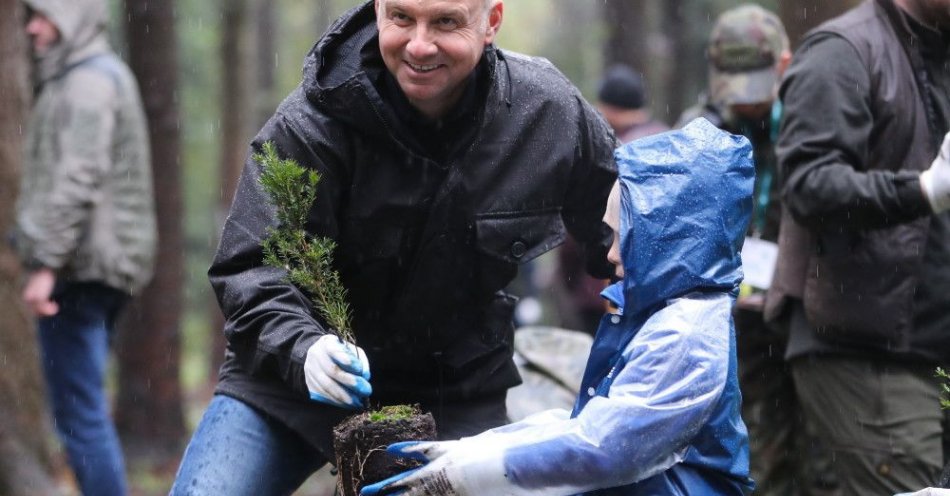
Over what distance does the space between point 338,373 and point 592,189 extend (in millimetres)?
1383

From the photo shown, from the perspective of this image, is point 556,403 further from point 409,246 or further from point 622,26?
A: point 622,26

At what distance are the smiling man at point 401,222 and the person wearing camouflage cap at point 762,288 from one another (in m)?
2.28

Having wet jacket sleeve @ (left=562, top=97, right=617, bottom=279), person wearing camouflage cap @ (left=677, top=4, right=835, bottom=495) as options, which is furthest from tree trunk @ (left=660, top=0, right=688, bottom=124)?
wet jacket sleeve @ (left=562, top=97, right=617, bottom=279)

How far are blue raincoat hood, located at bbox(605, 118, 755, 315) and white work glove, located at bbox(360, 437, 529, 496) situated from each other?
548 millimetres

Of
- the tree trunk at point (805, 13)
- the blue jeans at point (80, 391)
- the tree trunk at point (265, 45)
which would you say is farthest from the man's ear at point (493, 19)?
the tree trunk at point (265, 45)

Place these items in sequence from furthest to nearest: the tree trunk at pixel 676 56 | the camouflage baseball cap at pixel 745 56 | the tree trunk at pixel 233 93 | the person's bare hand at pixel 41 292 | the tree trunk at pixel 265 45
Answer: the tree trunk at pixel 265 45, the tree trunk at pixel 676 56, the tree trunk at pixel 233 93, the camouflage baseball cap at pixel 745 56, the person's bare hand at pixel 41 292

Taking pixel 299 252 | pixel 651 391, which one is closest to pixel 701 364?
pixel 651 391

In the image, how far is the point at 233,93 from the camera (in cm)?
1466

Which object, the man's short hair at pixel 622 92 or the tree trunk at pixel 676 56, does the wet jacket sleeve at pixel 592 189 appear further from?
the tree trunk at pixel 676 56

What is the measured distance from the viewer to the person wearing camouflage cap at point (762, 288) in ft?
22.2

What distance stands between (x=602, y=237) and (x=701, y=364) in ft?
4.40

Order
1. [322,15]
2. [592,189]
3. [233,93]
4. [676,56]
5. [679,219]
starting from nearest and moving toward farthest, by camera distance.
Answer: [679,219]
[592,189]
[233,93]
[676,56]
[322,15]

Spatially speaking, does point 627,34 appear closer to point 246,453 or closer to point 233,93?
point 233,93

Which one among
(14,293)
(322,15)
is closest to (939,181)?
(14,293)
